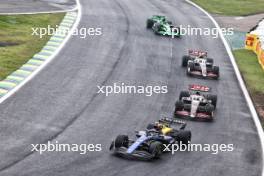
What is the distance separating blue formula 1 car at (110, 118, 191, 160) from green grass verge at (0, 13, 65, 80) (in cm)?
906

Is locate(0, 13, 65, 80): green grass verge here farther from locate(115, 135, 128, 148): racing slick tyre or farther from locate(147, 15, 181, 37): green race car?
locate(115, 135, 128, 148): racing slick tyre

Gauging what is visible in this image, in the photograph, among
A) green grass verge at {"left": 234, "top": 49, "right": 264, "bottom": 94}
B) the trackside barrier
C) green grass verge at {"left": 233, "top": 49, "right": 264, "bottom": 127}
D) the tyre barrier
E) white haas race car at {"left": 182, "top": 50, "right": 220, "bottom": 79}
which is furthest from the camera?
the trackside barrier

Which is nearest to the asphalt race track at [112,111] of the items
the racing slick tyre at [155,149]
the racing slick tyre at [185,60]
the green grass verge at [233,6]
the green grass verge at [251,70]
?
the racing slick tyre at [155,149]

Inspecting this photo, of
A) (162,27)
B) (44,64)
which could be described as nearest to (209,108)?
(44,64)

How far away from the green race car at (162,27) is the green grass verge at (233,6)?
436 inches

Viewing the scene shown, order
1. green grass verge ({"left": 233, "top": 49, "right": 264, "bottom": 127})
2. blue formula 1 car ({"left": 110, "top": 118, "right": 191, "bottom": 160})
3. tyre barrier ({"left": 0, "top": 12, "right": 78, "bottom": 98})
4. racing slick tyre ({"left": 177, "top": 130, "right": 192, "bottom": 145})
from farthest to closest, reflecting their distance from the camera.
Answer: green grass verge ({"left": 233, "top": 49, "right": 264, "bottom": 127}) → tyre barrier ({"left": 0, "top": 12, "right": 78, "bottom": 98}) → racing slick tyre ({"left": 177, "top": 130, "right": 192, "bottom": 145}) → blue formula 1 car ({"left": 110, "top": 118, "right": 191, "bottom": 160})

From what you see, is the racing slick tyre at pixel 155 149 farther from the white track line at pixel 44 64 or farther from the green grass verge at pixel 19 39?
the green grass verge at pixel 19 39

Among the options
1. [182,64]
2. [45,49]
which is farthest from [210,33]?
[45,49]

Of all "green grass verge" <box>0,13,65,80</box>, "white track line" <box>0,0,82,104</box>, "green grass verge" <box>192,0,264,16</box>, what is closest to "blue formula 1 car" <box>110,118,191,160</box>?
"white track line" <box>0,0,82,104</box>

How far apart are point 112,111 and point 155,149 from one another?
17.9 feet

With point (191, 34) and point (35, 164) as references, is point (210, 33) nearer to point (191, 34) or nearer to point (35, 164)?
point (191, 34)

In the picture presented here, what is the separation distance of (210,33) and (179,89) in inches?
615

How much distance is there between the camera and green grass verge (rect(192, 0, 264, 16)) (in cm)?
5528

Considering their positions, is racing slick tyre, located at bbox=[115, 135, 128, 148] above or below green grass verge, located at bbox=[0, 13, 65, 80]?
below
